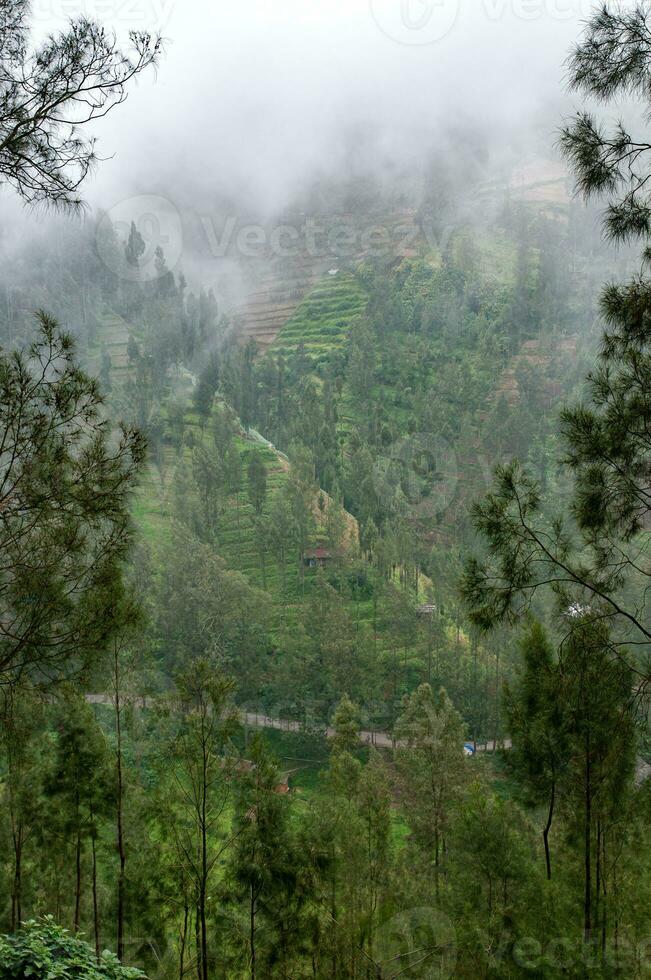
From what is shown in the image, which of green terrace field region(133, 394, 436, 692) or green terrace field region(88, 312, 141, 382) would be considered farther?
green terrace field region(88, 312, 141, 382)

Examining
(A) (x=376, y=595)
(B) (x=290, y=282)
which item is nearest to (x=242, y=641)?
(A) (x=376, y=595)

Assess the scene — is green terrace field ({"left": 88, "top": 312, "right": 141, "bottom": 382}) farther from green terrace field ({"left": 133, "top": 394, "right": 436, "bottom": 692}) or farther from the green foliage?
the green foliage

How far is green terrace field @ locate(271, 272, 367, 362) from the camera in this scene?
106812 mm

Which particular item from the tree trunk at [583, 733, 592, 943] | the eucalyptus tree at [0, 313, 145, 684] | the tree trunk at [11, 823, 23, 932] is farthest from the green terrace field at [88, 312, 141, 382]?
the eucalyptus tree at [0, 313, 145, 684]

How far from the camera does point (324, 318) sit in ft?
380

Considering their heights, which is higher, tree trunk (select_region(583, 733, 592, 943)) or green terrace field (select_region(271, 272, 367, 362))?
green terrace field (select_region(271, 272, 367, 362))

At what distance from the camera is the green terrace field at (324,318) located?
4205 inches

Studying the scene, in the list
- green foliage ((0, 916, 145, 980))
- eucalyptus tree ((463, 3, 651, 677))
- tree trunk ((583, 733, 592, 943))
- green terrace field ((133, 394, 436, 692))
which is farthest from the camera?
Answer: green terrace field ((133, 394, 436, 692))

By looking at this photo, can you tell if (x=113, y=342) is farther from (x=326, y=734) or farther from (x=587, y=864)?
(x=587, y=864)

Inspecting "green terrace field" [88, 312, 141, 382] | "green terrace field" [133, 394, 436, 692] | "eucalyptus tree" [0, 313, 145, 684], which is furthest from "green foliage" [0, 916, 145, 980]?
"green terrace field" [88, 312, 141, 382]

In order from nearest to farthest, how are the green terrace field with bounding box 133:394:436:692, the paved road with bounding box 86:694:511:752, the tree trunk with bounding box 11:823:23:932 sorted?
1. the tree trunk with bounding box 11:823:23:932
2. the paved road with bounding box 86:694:511:752
3. the green terrace field with bounding box 133:394:436:692

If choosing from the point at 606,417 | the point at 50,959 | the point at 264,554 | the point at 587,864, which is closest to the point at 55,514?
the point at 50,959

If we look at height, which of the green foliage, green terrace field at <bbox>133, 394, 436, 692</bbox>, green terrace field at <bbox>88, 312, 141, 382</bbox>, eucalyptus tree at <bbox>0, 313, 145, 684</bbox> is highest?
green terrace field at <bbox>88, 312, 141, 382</bbox>

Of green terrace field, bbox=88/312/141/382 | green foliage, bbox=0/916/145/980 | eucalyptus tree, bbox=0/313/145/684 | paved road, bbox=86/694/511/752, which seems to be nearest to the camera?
green foliage, bbox=0/916/145/980
